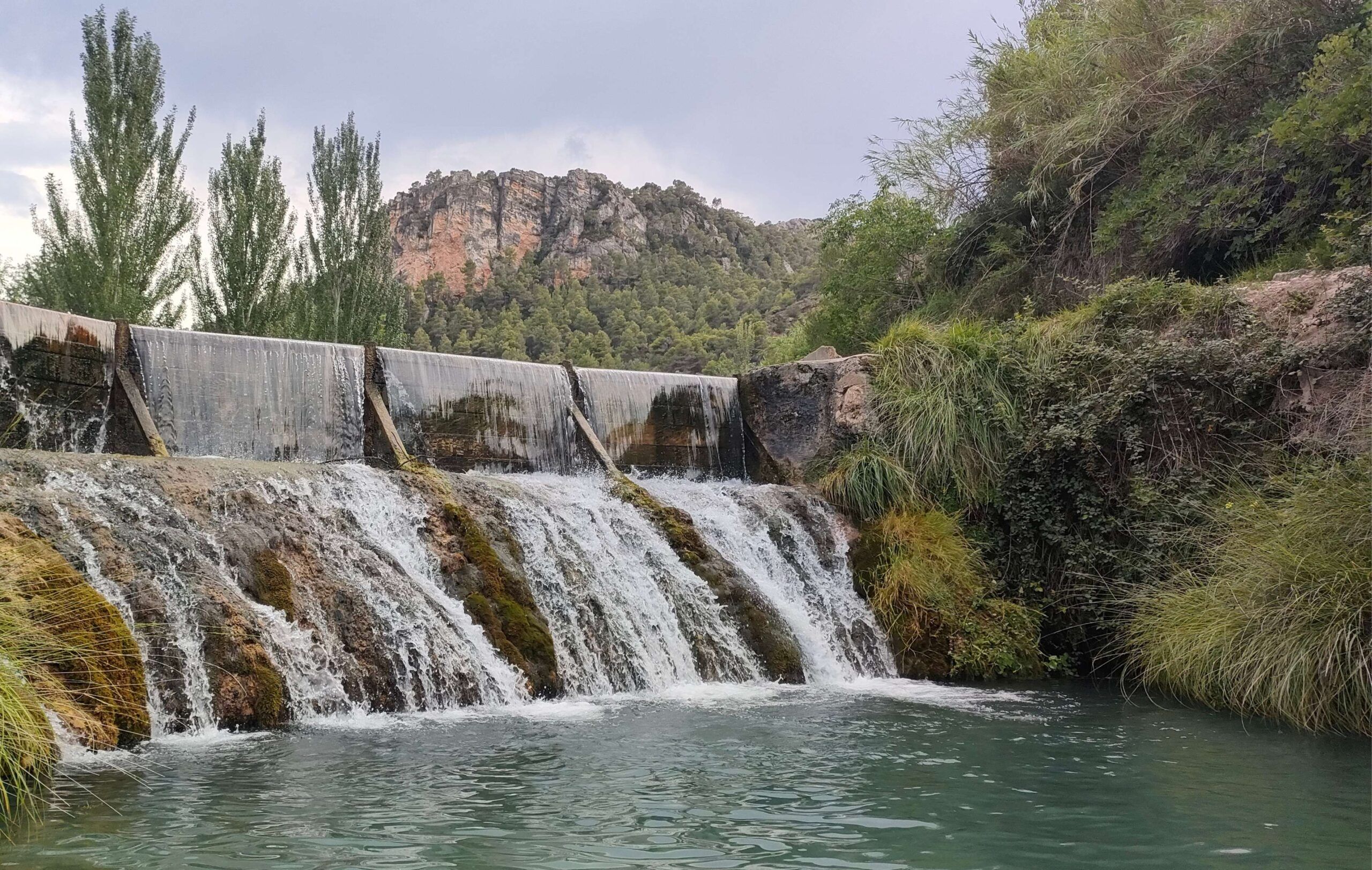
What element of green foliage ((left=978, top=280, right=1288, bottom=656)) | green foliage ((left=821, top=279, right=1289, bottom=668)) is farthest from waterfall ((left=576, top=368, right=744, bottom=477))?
green foliage ((left=978, top=280, right=1288, bottom=656))

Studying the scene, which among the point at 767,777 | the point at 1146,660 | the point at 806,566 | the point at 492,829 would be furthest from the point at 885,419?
the point at 492,829

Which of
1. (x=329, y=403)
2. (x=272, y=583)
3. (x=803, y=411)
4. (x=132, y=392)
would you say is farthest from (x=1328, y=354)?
(x=132, y=392)

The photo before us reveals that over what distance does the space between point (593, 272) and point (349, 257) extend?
133ft

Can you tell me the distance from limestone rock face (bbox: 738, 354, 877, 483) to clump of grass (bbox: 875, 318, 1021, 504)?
356mm

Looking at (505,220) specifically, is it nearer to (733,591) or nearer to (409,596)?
(733,591)

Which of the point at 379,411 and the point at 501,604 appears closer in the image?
the point at 501,604

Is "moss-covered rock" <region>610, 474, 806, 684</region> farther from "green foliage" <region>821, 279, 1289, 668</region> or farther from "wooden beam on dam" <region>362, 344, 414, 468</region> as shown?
"wooden beam on dam" <region>362, 344, 414, 468</region>

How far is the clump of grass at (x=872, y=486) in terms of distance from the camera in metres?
10.3

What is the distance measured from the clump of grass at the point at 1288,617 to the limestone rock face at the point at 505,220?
59.2 metres

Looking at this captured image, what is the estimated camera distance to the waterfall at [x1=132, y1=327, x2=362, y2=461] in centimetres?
998

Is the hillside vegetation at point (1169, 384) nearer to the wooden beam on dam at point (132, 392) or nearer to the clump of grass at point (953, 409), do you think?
the clump of grass at point (953, 409)

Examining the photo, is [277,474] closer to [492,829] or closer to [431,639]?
[431,639]

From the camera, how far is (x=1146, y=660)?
7.55 m

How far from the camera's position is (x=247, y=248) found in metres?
19.1
